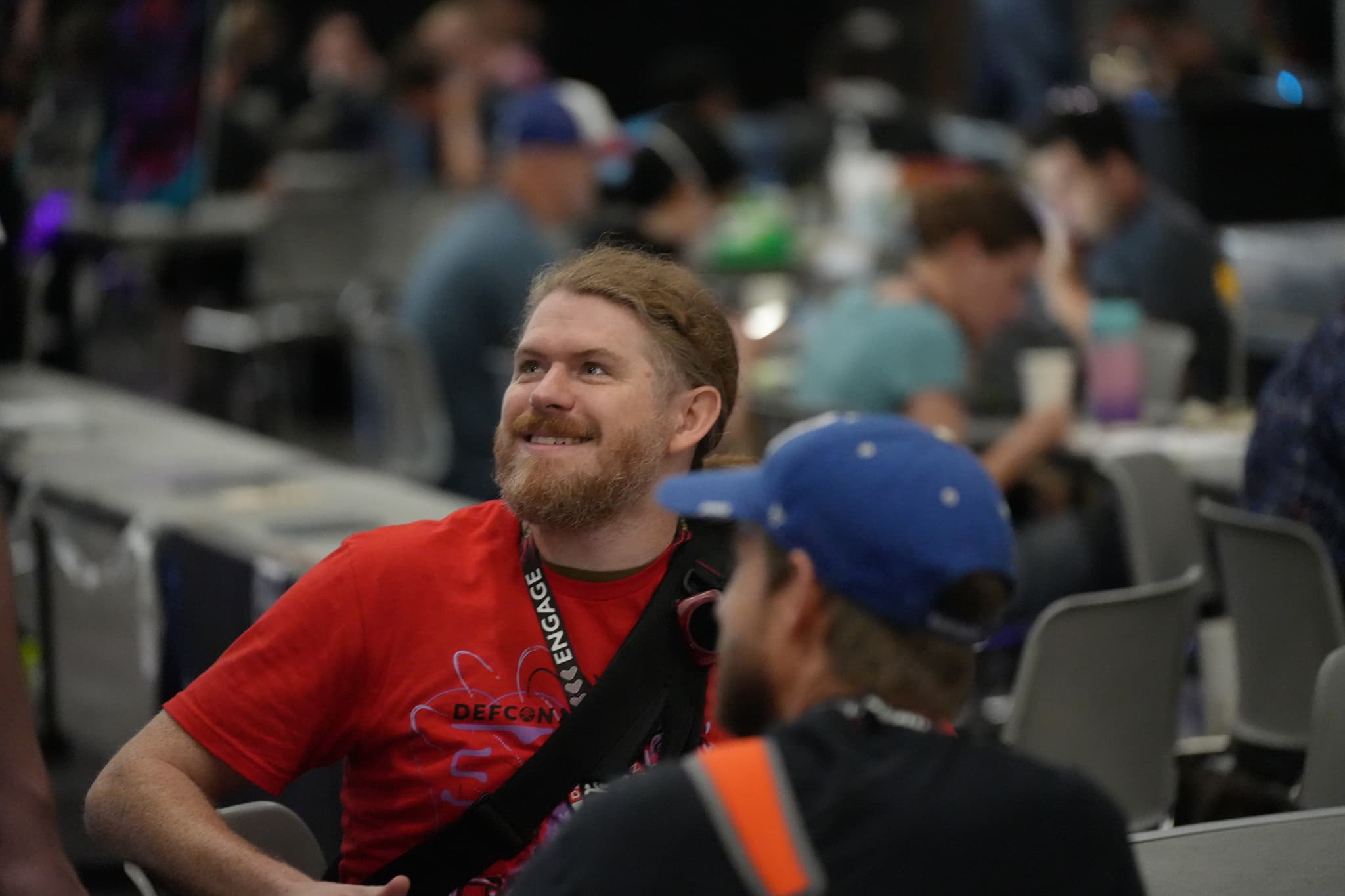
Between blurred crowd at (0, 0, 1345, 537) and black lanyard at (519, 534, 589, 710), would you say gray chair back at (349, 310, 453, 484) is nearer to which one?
blurred crowd at (0, 0, 1345, 537)

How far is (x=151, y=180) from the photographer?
7316 millimetres

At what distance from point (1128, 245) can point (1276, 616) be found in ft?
8.66

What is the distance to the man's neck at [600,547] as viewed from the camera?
2.09 meters

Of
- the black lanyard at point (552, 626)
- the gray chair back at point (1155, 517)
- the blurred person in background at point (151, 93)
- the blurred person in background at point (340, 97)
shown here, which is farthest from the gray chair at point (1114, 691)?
the blurred person in background at point (340, 97)

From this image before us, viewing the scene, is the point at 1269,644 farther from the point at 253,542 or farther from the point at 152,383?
the point at 152,383

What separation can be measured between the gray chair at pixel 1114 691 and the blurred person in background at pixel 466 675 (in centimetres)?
93

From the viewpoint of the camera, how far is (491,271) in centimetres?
507

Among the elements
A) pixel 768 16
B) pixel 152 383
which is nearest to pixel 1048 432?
pixel 152 383

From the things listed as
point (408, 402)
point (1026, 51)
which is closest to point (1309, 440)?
point (408, 402)

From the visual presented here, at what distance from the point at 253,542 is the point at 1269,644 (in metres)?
1.94

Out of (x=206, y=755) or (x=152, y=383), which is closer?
(x=206, y=755)

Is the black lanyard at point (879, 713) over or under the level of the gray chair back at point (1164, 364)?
over

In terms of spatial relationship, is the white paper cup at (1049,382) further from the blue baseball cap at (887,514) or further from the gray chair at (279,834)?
the blue baseball cap at (887,514)

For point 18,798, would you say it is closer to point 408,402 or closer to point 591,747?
point 591,747
